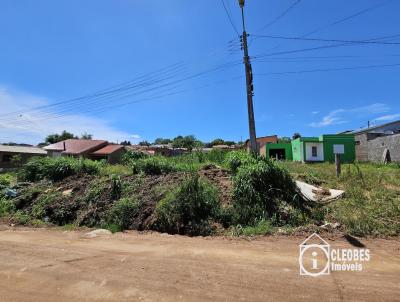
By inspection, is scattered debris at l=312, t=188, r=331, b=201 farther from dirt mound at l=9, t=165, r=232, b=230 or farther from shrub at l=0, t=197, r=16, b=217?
shrub at l=0, t=197, r=16, b=217

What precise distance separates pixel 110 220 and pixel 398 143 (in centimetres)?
2635

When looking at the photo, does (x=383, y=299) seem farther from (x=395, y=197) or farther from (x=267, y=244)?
(x=395, y=197)

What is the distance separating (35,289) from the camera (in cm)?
383

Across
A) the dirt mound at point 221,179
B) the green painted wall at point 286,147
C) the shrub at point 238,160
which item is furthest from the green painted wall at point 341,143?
the dirt mound at point 221,179

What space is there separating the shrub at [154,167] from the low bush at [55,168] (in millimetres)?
2982

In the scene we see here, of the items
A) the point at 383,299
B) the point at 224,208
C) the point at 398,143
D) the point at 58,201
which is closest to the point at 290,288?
the point at 383,299

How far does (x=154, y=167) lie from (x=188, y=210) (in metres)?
4.47

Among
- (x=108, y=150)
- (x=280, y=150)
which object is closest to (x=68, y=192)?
(x=108, y=150)

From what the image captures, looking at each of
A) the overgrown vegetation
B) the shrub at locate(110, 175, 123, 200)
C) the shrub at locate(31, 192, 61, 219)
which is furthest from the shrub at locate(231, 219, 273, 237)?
the shrub at locate(31, 192, 61, 219)

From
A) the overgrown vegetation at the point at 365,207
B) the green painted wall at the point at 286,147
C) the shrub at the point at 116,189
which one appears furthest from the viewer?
the green painted wall at the point at 286,147

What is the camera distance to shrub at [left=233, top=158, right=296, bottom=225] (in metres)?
7.48

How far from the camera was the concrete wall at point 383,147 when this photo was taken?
24997 mm

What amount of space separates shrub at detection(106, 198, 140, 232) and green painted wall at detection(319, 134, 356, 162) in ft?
89.1

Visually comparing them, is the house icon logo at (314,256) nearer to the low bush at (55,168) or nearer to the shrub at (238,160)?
the shrub at (238,160)
